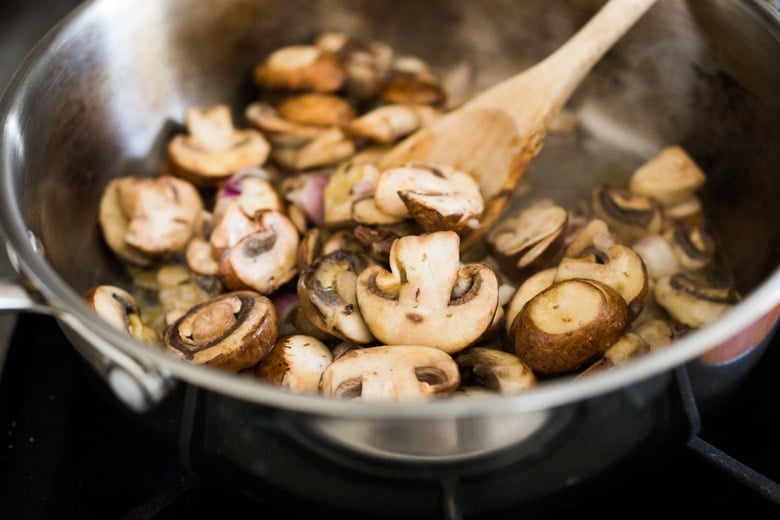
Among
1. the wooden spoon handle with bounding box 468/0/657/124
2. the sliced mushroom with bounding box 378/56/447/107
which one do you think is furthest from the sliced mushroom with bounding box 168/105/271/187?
the wooden spoon handle with bounding box 468/0/657/124

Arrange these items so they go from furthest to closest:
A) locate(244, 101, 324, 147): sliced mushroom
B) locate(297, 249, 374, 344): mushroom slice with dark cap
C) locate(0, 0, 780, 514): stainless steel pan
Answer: locate(244, 101, 324, 147): sliced mushroom → locate(297, 249, 374, 344): mushroom slice with dark cap → locate(0, 0, 780, 514): stainless steel pan

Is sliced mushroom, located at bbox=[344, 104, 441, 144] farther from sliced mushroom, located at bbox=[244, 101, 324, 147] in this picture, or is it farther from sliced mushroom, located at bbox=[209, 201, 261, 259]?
sliced mushroom, located at bbox=[209, 201, 261, 259]

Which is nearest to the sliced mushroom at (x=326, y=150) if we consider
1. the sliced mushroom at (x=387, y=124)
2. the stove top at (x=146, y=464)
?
the sliced mushroom at (x=387, y=124)

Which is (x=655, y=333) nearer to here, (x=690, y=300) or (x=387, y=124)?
(x=690, y=300)

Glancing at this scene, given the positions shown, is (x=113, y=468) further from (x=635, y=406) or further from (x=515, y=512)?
(x=635, y=406)

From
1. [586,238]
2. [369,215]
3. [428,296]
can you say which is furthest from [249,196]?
[586,238]

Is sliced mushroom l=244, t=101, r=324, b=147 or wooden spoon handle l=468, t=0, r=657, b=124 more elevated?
wooden spoon handle l=468, t=0, r=657, b=124

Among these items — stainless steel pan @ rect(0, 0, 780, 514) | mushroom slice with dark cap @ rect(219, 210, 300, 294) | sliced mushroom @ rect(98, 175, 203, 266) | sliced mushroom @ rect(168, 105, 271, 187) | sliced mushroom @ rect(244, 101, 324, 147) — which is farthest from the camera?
sliced mushroom @ rect(244, 101, 324, 147)
